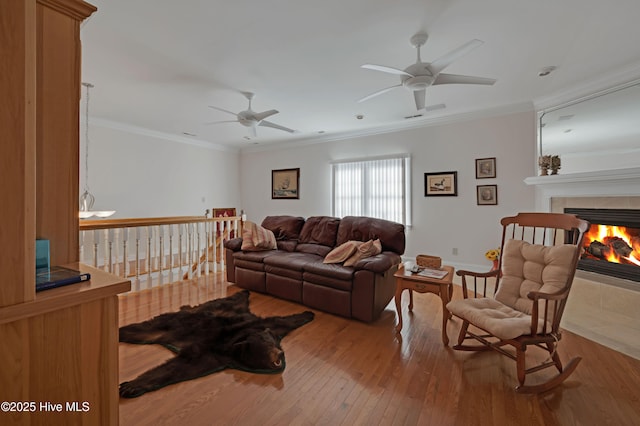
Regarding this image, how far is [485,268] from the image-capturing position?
456 centimetres

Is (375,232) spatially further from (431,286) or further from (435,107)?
(435,107)

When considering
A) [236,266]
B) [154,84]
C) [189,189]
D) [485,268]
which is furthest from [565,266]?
[189,189]

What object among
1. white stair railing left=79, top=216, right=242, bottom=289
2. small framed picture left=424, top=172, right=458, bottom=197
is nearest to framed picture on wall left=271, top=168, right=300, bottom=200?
white stair railing left=79, top=216, right=242, bottom=289

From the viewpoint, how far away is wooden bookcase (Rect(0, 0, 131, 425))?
0.72 metres

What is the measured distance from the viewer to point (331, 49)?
108 inches

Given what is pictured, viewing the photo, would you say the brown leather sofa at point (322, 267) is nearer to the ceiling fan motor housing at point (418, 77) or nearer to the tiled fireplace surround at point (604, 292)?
the ceiling fan motor housing at point (418, 77)

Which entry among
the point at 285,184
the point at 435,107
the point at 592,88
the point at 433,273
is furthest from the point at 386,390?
the point at 285,184

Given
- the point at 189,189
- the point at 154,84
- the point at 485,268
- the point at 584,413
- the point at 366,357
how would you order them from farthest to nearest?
the point at 189,189
the point at 485,268
the point at 154,84
the point at 366,357
the point at 584,413

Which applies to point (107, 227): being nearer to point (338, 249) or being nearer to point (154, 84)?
point (154, 84)

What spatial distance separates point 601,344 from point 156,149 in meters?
7.36

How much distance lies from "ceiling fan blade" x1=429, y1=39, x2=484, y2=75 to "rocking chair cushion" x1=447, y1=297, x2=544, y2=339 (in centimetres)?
195

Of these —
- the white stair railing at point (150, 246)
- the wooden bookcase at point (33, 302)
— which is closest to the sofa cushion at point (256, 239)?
the white stair railing at point (150, 246)

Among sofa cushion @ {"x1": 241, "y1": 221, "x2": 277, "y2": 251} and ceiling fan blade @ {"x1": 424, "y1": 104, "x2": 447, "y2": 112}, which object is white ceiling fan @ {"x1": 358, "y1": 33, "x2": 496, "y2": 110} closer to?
ceiling fan blade @ {"x1": 424, "y1": 104, "x2": 447, "y2": 112}

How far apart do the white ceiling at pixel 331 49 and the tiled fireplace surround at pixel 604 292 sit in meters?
1.24
